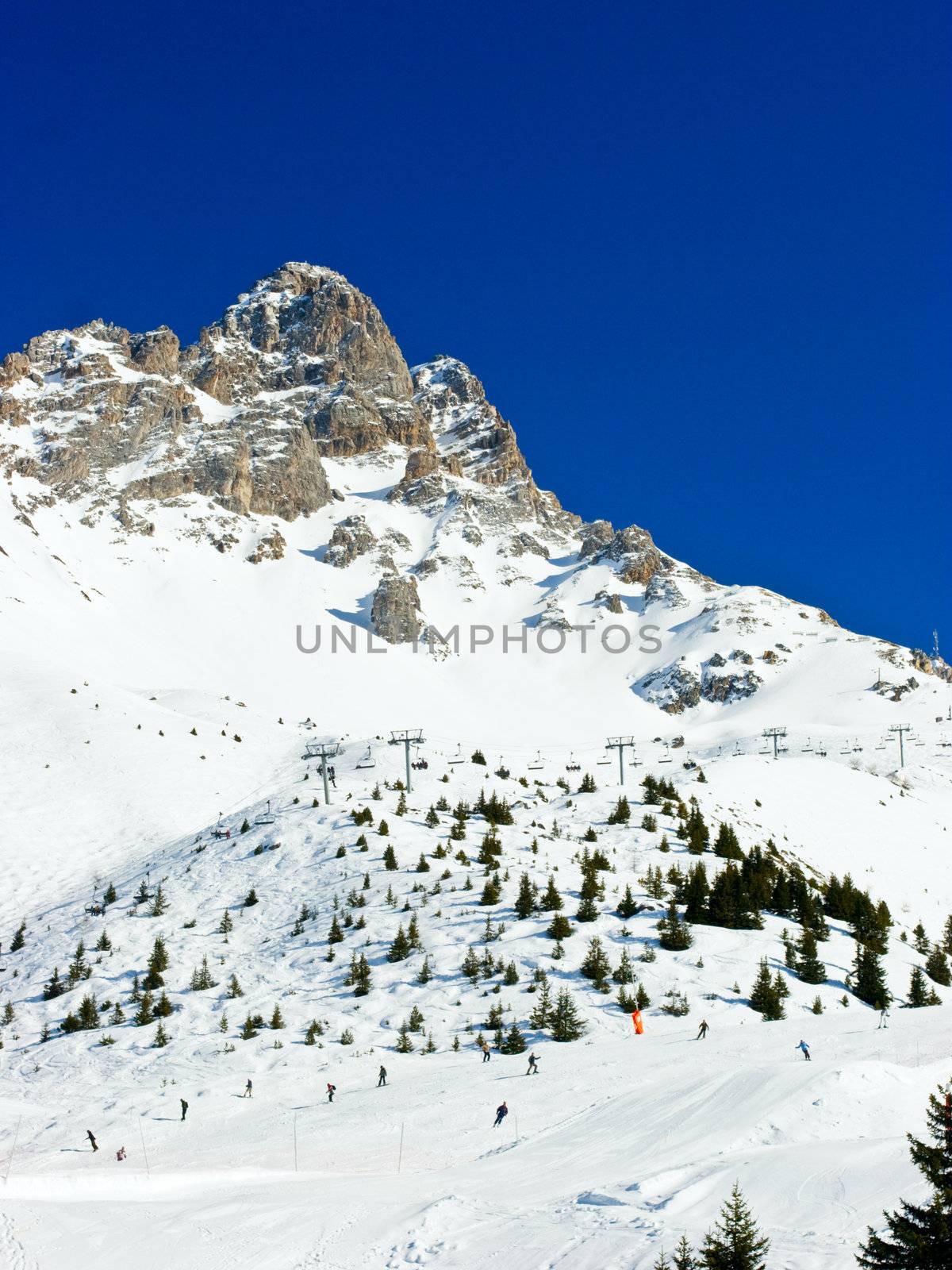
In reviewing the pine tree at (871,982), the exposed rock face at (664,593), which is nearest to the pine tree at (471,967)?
the pine tree at (871,982)

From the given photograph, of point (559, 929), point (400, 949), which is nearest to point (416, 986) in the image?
point (400, 949)

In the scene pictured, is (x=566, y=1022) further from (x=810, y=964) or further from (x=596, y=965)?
(x=810, y=964)

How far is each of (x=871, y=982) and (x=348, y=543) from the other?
16257cm

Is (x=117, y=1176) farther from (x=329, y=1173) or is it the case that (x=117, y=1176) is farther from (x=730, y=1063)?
(x=730, y=1063)

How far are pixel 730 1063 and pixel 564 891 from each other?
1502 cm

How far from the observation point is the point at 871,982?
3145cm

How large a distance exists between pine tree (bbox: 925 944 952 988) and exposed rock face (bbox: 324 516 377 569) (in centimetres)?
15475

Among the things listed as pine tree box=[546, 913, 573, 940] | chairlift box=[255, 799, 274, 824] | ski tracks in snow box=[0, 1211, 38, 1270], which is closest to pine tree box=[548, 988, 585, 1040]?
pine tree box=[546, 913, 573, 940]

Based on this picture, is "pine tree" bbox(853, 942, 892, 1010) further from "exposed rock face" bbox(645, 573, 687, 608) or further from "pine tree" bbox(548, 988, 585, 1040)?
"exposed rock face" bbox(645, 573, 687, 608)

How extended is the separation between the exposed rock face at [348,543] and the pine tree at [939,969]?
155m

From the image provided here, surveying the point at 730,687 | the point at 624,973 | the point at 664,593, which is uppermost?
the point at 664,593

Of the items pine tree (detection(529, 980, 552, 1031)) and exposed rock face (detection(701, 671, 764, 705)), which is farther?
exposed rock face (detection(701, 671, 764, 705))

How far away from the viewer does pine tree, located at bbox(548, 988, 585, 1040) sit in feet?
90.2

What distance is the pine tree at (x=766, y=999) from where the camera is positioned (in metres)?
28.8
